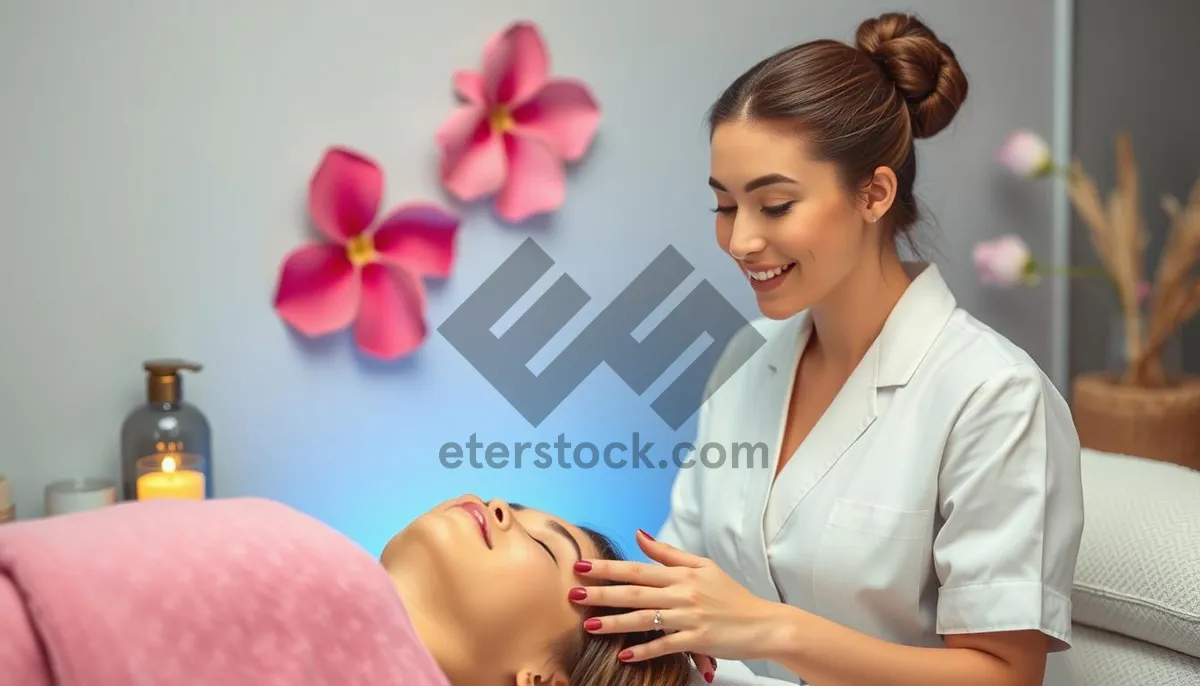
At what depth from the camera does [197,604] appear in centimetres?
95

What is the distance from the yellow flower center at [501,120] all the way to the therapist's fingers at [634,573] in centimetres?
73

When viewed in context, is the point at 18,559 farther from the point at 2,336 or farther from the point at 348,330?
the point at 348,330

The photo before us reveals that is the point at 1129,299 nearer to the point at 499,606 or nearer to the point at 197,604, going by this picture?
the point at 499,606

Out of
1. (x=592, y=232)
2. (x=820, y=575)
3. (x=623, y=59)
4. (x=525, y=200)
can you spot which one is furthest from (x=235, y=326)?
(x=820, y=575)

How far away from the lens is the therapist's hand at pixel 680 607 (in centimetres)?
115

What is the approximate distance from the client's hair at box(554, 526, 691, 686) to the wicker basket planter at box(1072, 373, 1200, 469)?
1234mm

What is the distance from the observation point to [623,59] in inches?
68.6

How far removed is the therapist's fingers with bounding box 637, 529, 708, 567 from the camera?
3.93 feet

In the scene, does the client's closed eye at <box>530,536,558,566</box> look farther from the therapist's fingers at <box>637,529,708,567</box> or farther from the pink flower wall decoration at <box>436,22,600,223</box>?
the pink flower wall decoration at <box>436,22,600,223</box>

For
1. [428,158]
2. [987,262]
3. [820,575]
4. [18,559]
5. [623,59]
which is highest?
[623,59]

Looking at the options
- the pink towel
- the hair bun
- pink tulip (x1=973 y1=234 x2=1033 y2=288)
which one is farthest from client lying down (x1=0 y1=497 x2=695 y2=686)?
pink tulip (x1=973 y1=234 x2=1033 y2=288)

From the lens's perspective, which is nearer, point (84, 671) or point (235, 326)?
point (84, 671)

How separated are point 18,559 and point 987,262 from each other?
1.70 meters

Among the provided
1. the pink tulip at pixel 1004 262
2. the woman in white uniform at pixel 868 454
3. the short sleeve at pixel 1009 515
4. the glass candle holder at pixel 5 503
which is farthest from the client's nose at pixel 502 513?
the pink tulip at pixel 1004 262
